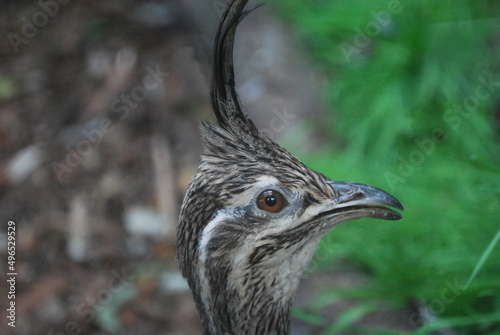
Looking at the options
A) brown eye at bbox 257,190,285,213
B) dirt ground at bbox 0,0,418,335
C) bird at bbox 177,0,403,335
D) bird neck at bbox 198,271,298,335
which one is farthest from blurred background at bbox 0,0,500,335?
brown eye at bbox 257,190,285,213

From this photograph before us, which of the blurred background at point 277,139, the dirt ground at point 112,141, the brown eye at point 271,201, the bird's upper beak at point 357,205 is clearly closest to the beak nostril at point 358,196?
the bird's upper beak at point 357,205

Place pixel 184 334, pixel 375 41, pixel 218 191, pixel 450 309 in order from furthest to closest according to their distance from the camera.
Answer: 1. pixel 375 41
2. pixel 184 334
3. pixel 450 309
4. pixel 218 191

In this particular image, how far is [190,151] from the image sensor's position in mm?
5215

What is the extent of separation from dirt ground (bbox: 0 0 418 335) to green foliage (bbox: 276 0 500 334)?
22cm

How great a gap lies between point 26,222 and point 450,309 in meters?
3.11

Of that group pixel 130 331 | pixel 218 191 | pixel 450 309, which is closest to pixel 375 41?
pixel 450 309

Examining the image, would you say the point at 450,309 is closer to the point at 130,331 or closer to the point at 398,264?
the point at 398,264

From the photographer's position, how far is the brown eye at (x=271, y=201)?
234cm

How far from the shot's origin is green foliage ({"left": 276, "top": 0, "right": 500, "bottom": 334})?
347 cm

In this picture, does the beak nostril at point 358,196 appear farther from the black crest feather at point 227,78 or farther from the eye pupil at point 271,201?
the black crest feather at point 227,78

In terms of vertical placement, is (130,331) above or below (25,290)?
below

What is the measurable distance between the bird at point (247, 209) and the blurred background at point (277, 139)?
1.06 meters

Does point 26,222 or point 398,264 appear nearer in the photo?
point 398,264

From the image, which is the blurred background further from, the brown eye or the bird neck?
the brown eye
